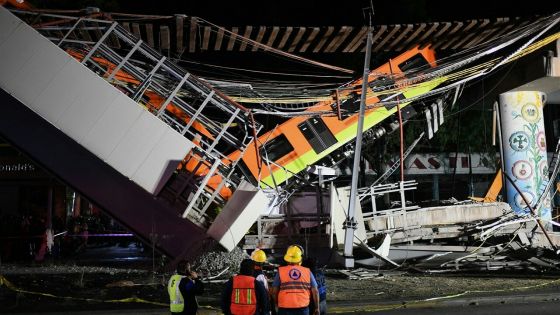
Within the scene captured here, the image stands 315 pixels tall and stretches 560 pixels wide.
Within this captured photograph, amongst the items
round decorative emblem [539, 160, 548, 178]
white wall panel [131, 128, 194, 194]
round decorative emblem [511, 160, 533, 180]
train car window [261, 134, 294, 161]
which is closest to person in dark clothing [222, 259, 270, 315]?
white wall panel [131, 128, 194, 194]

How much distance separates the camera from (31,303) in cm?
1020

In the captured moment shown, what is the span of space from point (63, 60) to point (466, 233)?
35.9 feet

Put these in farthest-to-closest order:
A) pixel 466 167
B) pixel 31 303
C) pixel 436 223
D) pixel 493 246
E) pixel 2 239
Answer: pixel 466 167, pixel 2 239, pixel 436 223, pixel 493 246, pixel 31 303

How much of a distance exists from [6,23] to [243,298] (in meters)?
8.80

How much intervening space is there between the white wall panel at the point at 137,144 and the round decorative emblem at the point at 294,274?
6.25m

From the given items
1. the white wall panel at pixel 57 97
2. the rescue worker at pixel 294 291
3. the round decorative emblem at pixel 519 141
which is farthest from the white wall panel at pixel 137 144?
the round decorative emblem at pixel 519 141

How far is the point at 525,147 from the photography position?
17172 mm

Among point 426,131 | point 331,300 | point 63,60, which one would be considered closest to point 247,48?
point 63,60

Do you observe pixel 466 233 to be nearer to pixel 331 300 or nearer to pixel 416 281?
pixel 416 281

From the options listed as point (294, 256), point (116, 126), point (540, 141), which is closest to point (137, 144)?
point (116, 126)

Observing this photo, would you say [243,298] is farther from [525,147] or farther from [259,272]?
[525,147]

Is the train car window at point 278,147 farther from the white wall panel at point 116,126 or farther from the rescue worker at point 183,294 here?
the rescue worker at point 183,294

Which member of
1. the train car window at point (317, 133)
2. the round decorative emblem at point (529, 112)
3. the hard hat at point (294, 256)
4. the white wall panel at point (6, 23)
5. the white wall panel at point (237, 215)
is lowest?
the hard hat at point (294, 256)

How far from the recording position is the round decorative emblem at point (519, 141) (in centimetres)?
1717
